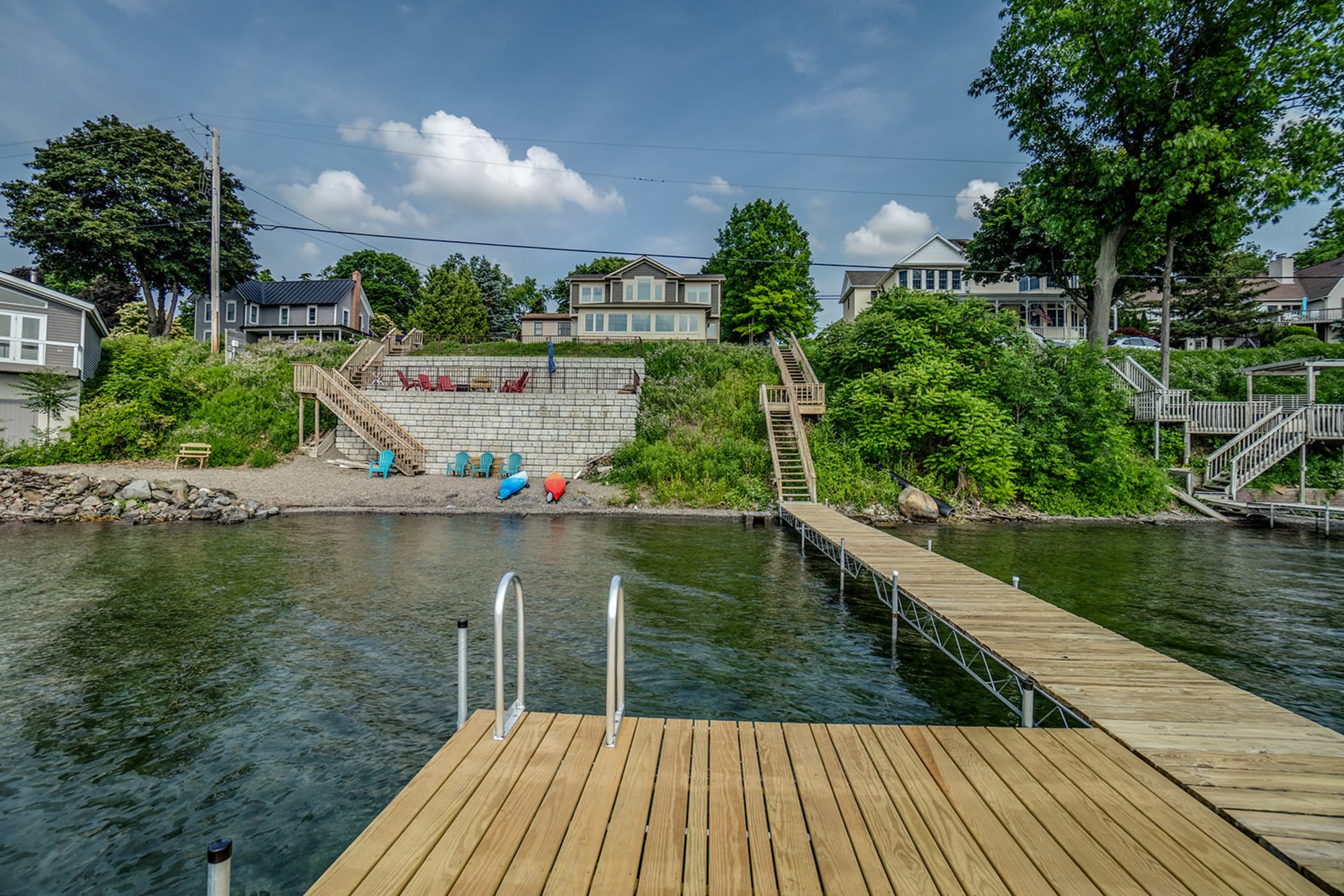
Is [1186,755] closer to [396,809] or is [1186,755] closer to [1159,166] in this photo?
[396,809]

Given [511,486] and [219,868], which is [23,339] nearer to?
[511,486]

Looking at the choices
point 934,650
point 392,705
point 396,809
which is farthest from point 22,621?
point 934,650

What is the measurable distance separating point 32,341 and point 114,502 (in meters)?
12.0

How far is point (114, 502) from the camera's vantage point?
16.5 meters

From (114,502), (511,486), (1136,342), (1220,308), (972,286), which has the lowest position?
(114,502)

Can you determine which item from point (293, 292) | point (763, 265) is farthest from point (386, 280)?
point (763, 265)

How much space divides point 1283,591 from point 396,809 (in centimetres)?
1440

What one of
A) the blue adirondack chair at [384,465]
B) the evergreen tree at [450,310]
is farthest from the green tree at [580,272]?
the blue adirondack chair at [384,465]

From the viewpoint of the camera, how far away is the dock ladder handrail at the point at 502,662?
362 cm

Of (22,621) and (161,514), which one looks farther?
(161,514)

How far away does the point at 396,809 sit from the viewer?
2971mm

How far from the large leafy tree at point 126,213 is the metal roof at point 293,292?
25.3ft

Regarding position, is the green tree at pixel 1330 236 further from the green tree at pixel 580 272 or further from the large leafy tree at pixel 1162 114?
the green tree at pixel 580 272

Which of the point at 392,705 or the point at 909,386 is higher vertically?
the point at 909,386
